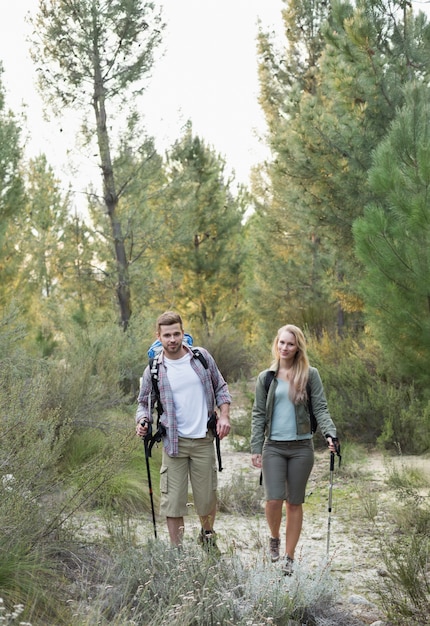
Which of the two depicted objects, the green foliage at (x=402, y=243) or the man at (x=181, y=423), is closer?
the man at (x=181, y=423)

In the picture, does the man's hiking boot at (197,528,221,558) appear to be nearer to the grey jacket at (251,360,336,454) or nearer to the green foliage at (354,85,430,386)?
the grey jacket at (251,360,336,454)

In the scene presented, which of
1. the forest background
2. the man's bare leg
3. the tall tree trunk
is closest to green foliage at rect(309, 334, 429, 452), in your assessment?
the forest background

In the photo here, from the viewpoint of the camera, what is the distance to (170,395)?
480cm

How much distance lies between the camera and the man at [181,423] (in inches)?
189

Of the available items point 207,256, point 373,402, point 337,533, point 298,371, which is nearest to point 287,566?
point 298,371

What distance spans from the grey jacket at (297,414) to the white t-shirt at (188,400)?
1.15 feet

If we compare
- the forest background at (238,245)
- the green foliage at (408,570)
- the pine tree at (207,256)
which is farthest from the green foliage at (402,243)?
the pine tree at (207,256)

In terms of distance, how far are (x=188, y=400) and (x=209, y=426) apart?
0.22 meters

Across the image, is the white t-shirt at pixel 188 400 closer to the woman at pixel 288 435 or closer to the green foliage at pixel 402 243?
the woman at pixel 288 435

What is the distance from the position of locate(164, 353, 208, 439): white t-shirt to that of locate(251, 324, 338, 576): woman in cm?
37

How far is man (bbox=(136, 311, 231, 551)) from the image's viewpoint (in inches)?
189

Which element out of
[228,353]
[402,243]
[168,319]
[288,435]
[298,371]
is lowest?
[288,435]

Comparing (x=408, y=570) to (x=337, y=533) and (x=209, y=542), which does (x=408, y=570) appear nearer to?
(x=209, y=542)

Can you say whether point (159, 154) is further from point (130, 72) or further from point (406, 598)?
point (406, 598)
